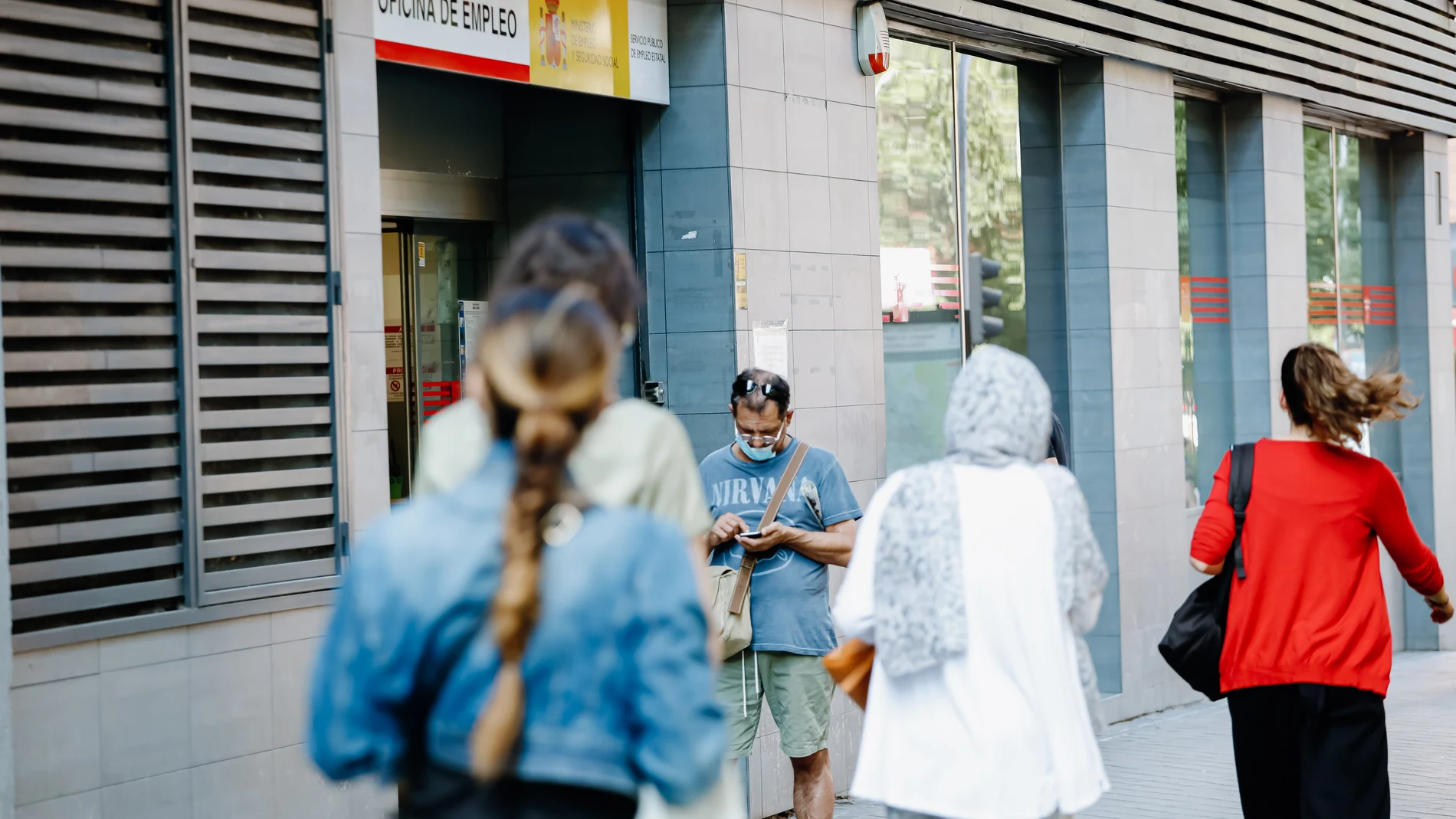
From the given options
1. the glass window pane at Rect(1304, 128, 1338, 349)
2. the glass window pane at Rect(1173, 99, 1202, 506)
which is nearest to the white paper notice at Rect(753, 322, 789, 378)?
the glass window pane at Rect(1173, 99, 1202, 506)

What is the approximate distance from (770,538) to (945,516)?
2.32m

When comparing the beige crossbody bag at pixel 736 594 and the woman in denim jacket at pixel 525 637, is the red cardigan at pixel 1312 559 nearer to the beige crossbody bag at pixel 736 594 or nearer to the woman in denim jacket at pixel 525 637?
the beige crossbody bag at pixel 736 594

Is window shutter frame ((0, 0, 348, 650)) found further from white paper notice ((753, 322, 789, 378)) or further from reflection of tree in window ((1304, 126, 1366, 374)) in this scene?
reflection of tree in window ((1304, 126, 1366, 374))

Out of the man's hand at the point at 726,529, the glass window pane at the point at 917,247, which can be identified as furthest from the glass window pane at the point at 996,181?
the man's hand at the point at 726,529

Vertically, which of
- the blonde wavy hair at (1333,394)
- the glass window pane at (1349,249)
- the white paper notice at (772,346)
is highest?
the glass window pane at (1349,249)

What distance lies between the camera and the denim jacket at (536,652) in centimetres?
226

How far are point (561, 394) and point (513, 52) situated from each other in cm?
502

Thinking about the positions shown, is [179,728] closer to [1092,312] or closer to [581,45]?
[581,45]

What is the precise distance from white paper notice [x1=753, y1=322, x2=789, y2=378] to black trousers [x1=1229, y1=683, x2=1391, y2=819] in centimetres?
312

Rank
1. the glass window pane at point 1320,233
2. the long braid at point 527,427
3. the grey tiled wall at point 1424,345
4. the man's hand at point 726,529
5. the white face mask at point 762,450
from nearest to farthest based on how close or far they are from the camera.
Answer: the long braid at point 527,427 → the man's hand at point 726,529 → the white face mask at point 762,450 → the glass window pane at point 1320,233 → the grey tiled wall at point 1424,345

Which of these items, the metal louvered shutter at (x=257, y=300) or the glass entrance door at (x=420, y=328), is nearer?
the metal louvered shutter at (x=257, y=300)

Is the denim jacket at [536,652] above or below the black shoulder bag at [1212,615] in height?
above

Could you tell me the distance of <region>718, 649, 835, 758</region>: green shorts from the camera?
607cm

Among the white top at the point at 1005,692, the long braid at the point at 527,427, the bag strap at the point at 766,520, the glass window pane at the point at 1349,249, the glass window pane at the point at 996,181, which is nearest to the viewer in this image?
the long braid at the point at 527,427
